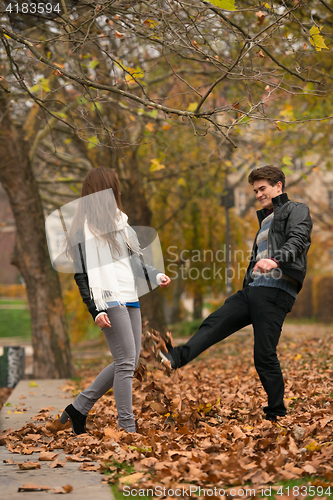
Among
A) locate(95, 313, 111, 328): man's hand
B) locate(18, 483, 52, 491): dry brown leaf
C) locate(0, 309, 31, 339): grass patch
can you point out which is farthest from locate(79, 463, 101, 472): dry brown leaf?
locate(0, 309, 31, 339): grass patch

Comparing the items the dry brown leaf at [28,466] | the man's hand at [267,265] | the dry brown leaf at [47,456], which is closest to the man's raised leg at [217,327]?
the man's hand at [267,265]

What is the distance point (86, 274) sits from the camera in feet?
12.9

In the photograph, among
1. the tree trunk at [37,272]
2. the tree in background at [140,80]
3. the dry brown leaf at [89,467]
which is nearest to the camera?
the dry brown leaf at [89,467]

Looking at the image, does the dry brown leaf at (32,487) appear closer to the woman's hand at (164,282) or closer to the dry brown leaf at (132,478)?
the dry brown leaf at (132,478)

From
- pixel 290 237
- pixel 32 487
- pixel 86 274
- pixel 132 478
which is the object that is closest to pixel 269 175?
pixel 290 237

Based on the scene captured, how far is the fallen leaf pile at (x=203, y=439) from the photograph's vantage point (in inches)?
117

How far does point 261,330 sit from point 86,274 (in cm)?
136

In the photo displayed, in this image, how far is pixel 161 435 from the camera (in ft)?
12.9

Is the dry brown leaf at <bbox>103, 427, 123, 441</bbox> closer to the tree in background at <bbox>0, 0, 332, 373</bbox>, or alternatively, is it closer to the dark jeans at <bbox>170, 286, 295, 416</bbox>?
the dark jeans at <bbox>170, 286, 295, 416</bbox>

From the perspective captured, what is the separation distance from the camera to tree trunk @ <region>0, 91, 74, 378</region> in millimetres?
8891

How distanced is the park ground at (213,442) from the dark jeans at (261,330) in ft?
0.72

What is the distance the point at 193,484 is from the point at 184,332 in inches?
543

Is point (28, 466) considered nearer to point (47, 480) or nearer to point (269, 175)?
point (47, 480)

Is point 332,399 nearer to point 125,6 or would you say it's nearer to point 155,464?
point 155,464
